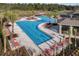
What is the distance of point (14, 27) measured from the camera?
3922 millimetres

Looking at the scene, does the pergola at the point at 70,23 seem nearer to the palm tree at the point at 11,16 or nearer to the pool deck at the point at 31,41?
the pool deck at the point at 31,41

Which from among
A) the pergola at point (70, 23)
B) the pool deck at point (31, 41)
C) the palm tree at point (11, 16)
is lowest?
the pool deck at point (31, 41)

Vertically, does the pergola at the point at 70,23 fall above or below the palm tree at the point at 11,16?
below

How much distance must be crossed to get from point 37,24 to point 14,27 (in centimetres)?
21

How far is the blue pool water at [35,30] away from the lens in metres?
3.91

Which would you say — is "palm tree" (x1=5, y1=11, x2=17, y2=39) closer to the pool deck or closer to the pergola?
the pool deck

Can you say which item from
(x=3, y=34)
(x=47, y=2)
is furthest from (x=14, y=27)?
(x=47, y=2)

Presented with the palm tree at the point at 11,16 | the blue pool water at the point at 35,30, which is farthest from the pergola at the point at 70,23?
the palm tree at the point at 11,16

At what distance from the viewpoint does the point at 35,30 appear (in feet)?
12.8

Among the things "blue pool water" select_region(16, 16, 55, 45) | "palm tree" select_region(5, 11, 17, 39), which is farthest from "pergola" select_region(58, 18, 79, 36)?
"palm tree" select_region(5, 11, 17, 39)

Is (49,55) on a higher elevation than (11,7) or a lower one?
lower

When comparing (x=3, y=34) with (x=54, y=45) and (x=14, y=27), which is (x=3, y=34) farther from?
→ (x=54, y=45)

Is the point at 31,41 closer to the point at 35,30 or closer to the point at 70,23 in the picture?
the point at 35,30

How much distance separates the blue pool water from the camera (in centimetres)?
391
